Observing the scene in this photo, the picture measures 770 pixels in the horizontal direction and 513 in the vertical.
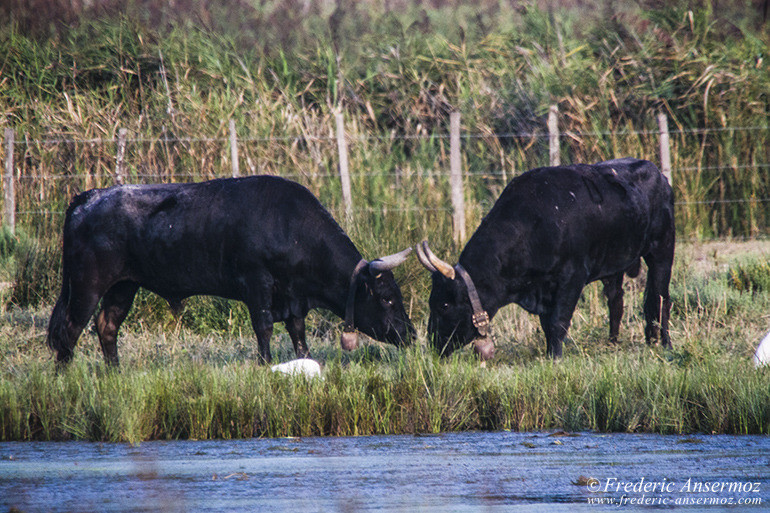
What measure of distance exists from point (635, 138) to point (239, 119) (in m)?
4.81

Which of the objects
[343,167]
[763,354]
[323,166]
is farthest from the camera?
[323,166]

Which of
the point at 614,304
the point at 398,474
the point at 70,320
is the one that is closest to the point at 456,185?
the point at 614,304

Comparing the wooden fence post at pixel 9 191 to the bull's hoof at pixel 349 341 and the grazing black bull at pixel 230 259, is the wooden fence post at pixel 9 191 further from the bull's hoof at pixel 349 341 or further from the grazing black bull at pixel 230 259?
the bull's hoof at pixel 349 341

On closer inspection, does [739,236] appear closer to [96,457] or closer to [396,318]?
[396,318]

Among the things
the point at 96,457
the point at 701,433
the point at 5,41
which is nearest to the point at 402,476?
the point at 96,457

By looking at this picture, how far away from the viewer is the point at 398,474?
519 centimetres

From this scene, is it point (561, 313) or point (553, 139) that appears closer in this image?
point (561, 313)

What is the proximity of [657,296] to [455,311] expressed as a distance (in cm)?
Result: 181

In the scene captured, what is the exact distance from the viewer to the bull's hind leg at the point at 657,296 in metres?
8.69

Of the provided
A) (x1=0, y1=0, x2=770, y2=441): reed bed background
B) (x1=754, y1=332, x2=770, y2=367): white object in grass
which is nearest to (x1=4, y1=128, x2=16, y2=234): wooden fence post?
(x1=0, y1=0, x2=770, y2=441): reed bed background

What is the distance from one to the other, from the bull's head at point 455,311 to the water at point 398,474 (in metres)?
1.80

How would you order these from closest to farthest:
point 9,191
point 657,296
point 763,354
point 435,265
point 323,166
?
1. point 763,354
2. point 435,265
3. point 657,296
4. point 9,191
5. point 323,166

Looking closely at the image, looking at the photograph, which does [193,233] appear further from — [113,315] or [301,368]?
[301,368]

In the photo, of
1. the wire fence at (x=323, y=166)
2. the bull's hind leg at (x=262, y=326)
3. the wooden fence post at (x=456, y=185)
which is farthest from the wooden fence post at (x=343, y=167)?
the bull's hind leg at (x=262, y=326)
